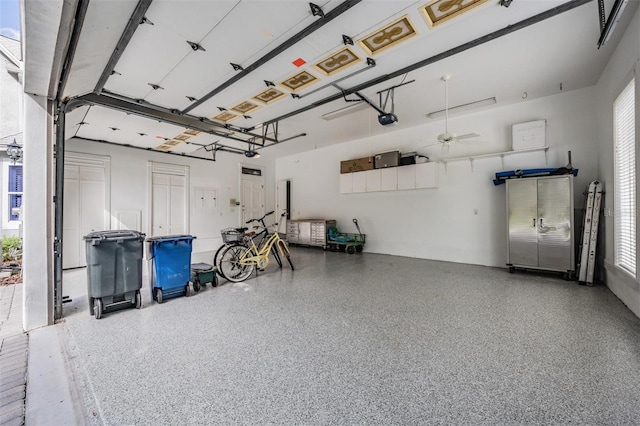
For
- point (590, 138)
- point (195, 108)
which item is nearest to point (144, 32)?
point (195, 108)

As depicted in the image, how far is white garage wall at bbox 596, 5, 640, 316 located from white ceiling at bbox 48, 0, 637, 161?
7.7 inches

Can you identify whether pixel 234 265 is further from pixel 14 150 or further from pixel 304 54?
pixel 14 150

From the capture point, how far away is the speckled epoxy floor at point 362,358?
1555mm

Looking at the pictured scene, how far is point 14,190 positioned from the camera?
5.77 metres

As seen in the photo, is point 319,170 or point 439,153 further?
point 319,170

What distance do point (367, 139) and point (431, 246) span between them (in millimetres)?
3591

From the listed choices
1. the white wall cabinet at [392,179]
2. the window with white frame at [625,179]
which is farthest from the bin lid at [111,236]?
the window with white frame at [625,179]

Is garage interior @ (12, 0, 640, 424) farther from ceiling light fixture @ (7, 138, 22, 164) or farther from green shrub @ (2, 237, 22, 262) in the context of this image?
green shrub @ (2, 237, 22, 262)

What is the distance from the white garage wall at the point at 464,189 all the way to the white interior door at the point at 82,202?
5.88m

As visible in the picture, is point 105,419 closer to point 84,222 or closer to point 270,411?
point 270,411

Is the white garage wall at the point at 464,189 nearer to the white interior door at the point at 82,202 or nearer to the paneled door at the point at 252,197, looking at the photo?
the paneled door at the point at 252,197

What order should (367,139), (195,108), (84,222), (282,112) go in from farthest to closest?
(367,139), (84,222), (282,112), (195,108)

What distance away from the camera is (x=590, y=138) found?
4629mm

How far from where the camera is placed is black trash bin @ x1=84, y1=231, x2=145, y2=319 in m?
2.97
